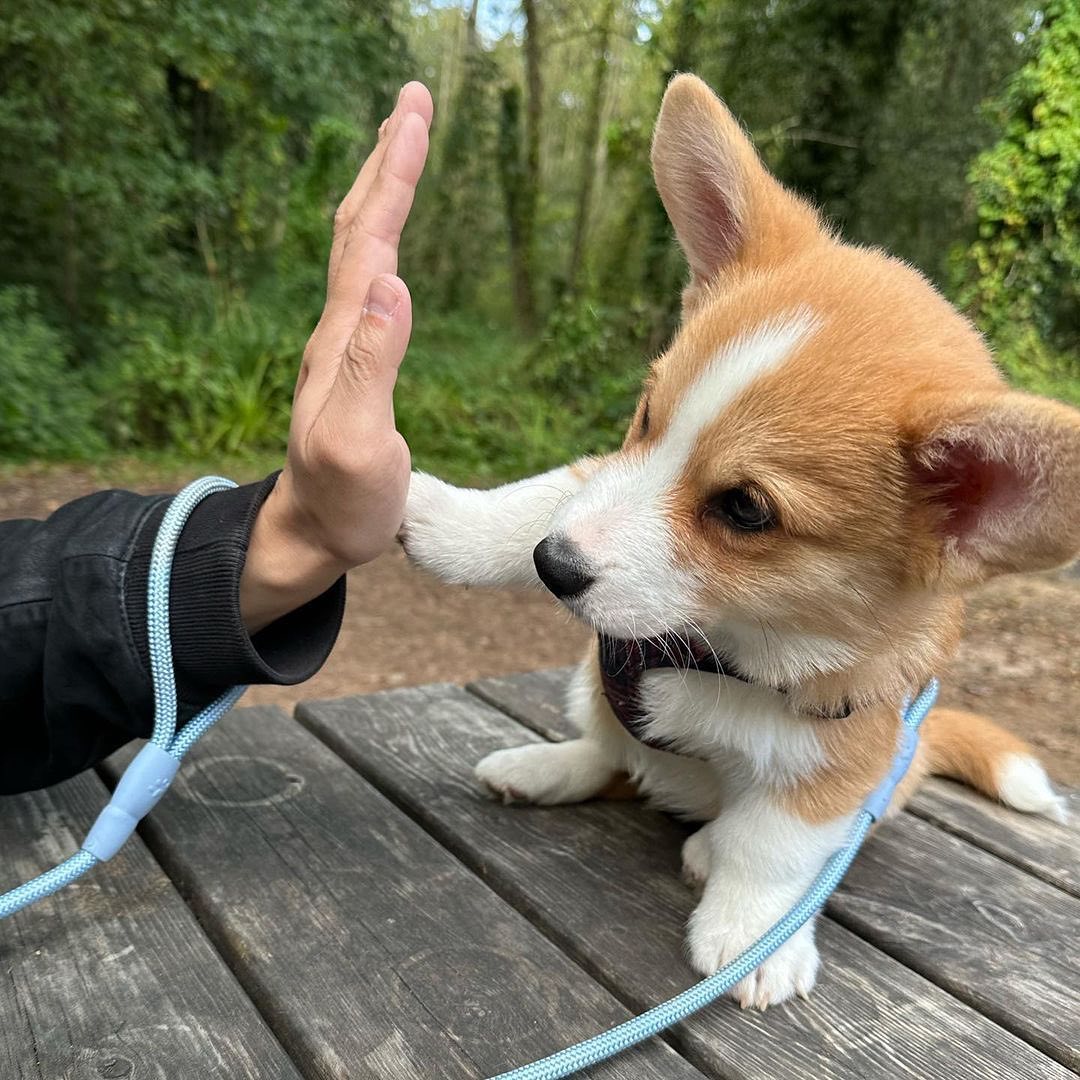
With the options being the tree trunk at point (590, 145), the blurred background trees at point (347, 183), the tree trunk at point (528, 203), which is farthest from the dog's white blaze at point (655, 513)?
the tree trunk at point (528, 203)

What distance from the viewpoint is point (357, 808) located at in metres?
1.81

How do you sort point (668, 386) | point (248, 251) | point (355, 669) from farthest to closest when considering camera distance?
1. point (248, 251)
2. point (355, 669)
3. point (668, 386)

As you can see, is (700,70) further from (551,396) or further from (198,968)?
(198,968)

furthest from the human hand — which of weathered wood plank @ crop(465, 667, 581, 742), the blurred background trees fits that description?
the blurred background trees

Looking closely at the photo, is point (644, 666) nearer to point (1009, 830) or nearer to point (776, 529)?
point (776, 529)

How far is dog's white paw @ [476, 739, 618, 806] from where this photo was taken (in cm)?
191

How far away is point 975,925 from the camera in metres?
1.66

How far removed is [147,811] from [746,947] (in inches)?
35.7

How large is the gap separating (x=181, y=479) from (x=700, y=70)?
658 cm

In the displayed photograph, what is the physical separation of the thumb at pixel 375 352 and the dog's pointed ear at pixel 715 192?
2.19 ft

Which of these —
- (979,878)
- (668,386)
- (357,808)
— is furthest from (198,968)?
(979,878)

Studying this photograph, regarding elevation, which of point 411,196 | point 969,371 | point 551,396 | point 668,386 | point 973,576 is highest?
point 411,196

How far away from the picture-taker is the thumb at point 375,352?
127 cm

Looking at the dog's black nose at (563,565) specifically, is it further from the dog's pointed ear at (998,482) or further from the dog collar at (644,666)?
the dog's pointed ear at (998,482)
